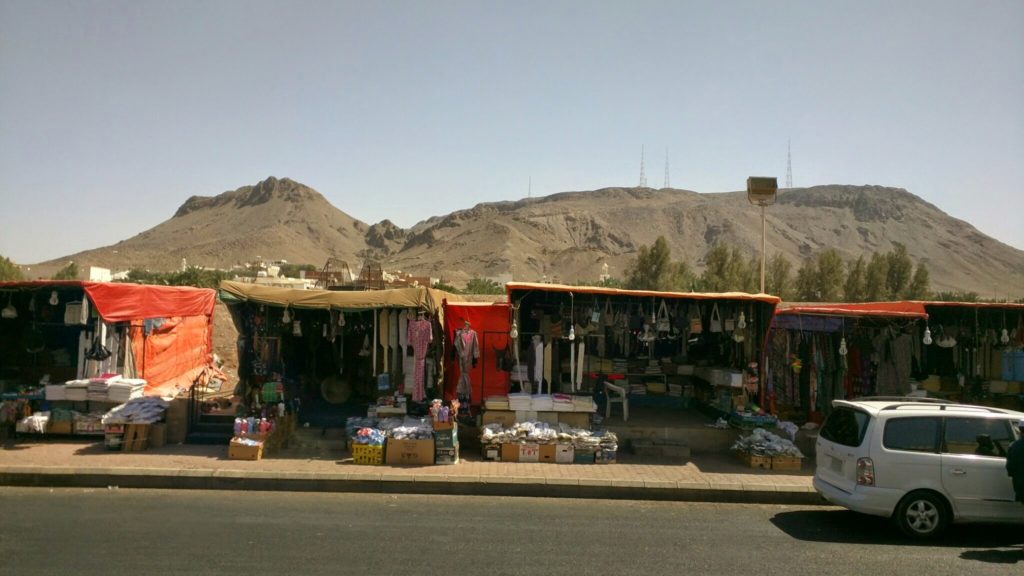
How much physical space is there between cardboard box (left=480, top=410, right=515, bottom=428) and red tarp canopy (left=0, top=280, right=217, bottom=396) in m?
5.25

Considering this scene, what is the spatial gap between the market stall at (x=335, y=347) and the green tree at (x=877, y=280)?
59056 mm

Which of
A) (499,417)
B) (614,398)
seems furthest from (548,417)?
(614,398)

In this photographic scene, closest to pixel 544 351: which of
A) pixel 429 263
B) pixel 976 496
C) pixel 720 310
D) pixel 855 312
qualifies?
pixel 720 310

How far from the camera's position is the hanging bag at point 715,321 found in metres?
12.8

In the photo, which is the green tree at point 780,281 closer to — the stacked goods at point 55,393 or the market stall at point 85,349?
the market stall at point 85,349

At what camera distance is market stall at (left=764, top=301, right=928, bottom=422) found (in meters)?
12.7

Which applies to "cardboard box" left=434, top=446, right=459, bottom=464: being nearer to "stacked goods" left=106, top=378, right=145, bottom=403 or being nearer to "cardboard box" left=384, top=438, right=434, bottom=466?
"cardboard box" left=384, top=438, right=434, bottom=466

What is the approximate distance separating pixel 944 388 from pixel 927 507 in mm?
7506

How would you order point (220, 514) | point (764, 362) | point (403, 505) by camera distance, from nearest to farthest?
point (220, 514) < point (403, 505) < point (764, 362)

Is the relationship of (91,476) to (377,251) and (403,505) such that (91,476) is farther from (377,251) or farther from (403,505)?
(377,251)

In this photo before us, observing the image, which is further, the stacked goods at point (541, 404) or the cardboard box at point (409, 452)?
the stacked goods at point (541, 404)

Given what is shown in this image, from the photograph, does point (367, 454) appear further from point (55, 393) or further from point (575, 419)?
point (55, 393)

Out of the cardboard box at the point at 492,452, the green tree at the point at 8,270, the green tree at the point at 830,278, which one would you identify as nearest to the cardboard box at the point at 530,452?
the cardboard box at the point at 492,452

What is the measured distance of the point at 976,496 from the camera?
24.1 feet
